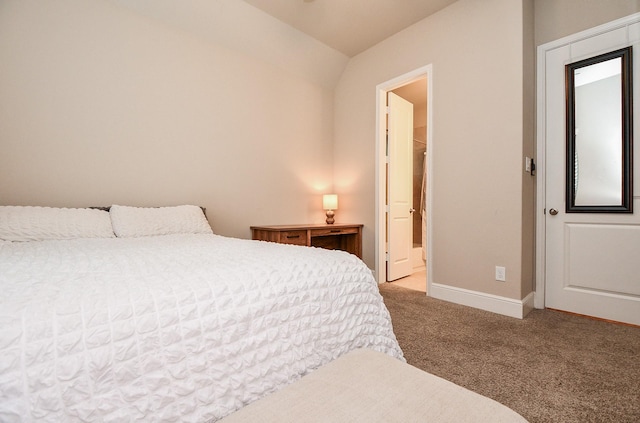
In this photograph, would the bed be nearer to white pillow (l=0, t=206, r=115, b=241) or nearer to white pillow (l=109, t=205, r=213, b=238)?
white pillow (l=0, t=206, r=115, b=241)

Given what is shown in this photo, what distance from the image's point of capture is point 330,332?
1.12 meters

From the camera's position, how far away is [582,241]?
2.45 m

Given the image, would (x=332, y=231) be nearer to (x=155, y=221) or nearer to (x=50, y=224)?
(x=155, y=221)

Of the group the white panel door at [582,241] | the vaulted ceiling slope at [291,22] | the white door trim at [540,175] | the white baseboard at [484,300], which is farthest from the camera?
the vaulted ceiling slope at [291,22]

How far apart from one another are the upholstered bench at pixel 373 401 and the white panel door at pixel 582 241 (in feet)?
7.86

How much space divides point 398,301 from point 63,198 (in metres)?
2.91

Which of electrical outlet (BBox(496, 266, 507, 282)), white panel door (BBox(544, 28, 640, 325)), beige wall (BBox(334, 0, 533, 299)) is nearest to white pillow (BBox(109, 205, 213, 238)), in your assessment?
beige wall (BBox(334, 0, 533, 299))

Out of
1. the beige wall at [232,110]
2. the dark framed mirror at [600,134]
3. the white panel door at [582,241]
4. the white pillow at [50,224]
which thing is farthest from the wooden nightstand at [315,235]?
the dark framed mirror at [600,134]

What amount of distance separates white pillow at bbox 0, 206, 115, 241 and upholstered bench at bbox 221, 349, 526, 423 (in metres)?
1.88

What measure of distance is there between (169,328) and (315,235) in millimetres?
2550

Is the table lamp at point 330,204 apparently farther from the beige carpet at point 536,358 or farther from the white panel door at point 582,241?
the white panel door at point 582,241

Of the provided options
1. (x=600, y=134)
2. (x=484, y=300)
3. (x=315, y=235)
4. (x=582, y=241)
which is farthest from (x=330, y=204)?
(x=600, y=134)

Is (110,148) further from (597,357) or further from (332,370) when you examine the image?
(597,357)

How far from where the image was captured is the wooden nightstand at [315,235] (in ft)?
9.91
